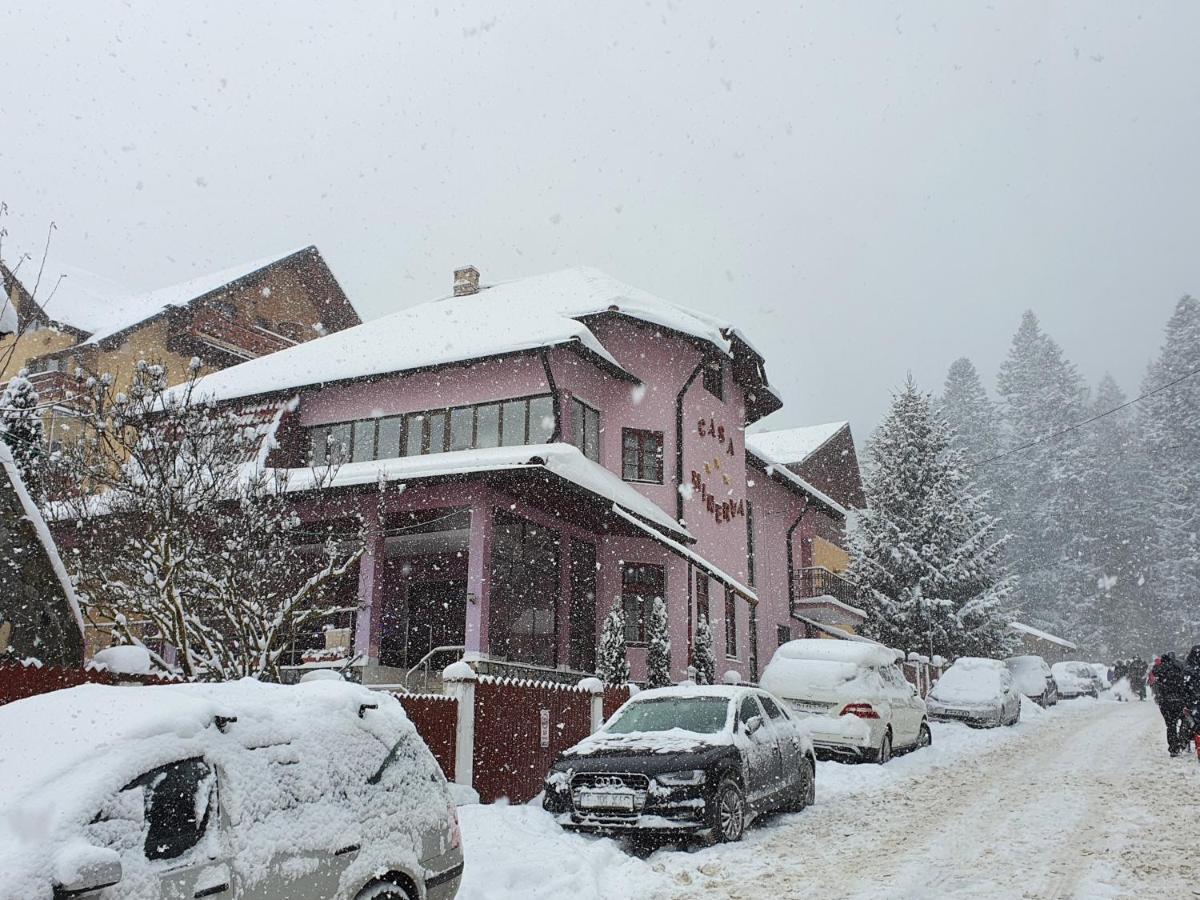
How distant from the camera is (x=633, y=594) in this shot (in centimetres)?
2200

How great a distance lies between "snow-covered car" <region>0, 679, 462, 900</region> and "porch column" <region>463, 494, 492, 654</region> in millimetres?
11336

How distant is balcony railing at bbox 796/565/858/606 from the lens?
33.5 metres

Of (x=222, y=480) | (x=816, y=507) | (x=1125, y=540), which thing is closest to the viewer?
(x=222, y=480)

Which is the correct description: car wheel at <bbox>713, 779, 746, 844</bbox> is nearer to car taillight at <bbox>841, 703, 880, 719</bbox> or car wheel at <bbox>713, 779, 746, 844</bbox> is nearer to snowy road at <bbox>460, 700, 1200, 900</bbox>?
snowy road at <bbox>460, 700, 1200, 900</bbox>

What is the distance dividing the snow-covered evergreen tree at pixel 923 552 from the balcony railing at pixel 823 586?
3.20ft

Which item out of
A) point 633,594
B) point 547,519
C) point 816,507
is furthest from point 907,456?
point 547,519

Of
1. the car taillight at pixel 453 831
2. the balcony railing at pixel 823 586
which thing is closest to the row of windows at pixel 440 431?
the car taillight at pixel 453 831

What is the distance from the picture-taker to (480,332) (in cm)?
2259

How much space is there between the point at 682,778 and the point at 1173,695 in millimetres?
Result: 10112

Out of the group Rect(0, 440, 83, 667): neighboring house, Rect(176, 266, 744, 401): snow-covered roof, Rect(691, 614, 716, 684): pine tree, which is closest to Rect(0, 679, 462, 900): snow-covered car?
Rect(0, 440, 83, 667): neighboring house

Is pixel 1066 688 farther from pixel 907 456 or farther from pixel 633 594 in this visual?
pixel 633 594

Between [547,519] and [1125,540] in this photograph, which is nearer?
[547,519]

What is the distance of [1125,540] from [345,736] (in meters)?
74.5

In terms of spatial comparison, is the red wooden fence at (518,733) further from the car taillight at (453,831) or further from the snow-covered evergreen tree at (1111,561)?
the snow-covered evergreen tree at (1111,561)
